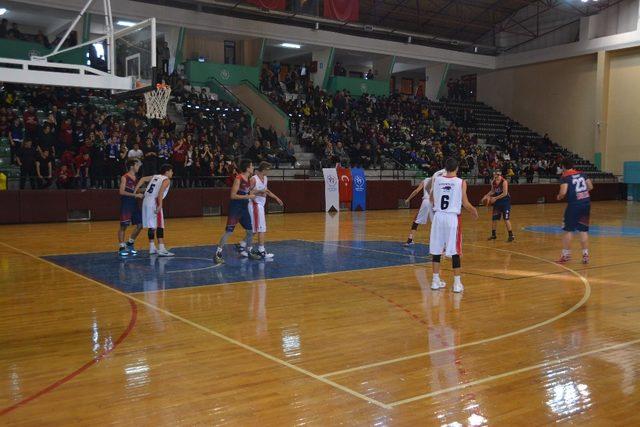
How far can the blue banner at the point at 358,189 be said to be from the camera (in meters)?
25.4

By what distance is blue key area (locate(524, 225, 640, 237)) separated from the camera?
17.0 metres

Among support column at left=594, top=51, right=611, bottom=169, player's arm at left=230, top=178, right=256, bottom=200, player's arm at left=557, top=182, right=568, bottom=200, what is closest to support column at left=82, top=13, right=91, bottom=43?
player's arm at left=230, top=178, right=256, bottom=200

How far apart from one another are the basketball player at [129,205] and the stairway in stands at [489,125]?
1157 inches

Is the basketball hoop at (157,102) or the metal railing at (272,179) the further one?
the metal railing at (272,179)

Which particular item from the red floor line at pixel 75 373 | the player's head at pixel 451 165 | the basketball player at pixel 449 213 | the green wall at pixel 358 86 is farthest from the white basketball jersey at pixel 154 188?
the green wall at pixel 358 86

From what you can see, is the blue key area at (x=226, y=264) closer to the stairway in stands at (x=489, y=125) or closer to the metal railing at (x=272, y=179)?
the metal railing at (x=272, y=179)

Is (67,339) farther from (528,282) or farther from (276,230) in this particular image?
(276,230)

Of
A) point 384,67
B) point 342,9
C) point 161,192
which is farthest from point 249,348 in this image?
point 384,67

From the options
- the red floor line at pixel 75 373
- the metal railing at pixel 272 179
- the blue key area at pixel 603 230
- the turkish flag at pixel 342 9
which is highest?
the turkish flag at pixel 342 9

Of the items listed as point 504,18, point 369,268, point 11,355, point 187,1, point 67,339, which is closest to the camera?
point 11,355

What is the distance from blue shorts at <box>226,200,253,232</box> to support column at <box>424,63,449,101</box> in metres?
30.9

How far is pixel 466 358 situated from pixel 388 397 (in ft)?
4.35

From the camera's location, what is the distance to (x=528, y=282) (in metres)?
9.68

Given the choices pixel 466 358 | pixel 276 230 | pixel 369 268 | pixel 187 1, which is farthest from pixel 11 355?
pixel 187 1
